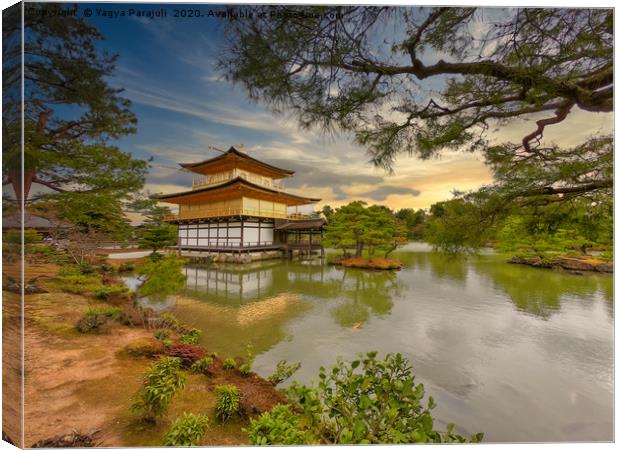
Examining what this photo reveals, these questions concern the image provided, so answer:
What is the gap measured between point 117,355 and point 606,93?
3952 millimetres

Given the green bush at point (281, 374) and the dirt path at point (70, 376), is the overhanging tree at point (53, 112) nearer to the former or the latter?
the dirt path at point (70, 376)

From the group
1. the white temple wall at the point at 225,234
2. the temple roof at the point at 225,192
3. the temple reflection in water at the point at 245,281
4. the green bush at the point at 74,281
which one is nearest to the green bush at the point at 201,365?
the green bush at the point at 74,281

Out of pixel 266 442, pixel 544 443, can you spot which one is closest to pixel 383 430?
pixel 266 442

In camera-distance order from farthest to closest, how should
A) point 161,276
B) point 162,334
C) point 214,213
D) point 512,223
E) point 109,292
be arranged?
point 214,213, point 161,276, point 109,292, point 162,334, point 512,223

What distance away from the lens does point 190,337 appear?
280cm

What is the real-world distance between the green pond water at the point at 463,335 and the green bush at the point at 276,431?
960mm

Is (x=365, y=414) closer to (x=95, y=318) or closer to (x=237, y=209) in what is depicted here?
(x=95, y=318)

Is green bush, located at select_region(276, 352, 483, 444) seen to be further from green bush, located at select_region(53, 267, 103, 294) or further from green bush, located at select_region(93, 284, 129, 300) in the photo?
green bush, located at select_region(93, 284, 129, 300)

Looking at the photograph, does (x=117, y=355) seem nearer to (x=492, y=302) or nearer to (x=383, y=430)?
(x=383, y=430)


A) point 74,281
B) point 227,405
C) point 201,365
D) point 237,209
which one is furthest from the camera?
point 237,209

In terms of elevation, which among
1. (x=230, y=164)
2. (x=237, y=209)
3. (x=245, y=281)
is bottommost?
(x=245, y=281)

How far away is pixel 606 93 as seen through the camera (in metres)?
1.11

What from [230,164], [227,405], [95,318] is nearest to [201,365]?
[227,405]

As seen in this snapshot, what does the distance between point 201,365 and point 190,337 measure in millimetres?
858
